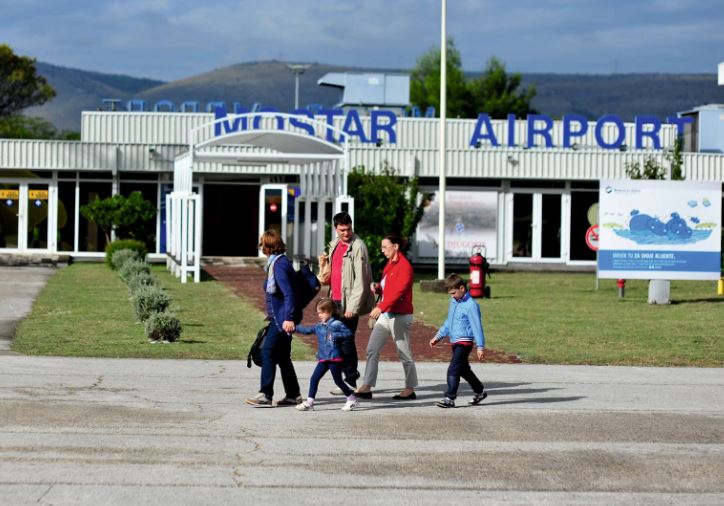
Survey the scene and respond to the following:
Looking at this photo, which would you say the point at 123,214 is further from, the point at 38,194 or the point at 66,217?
the point at 38,194

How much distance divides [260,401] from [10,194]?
3197 cm

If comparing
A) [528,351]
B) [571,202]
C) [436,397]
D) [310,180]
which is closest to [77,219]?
[310,180]

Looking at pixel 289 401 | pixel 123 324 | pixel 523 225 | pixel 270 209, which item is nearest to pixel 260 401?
pixel 289 401

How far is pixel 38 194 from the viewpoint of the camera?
41.6 m

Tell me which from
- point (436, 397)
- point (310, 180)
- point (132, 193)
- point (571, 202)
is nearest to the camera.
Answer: point (436, 397)

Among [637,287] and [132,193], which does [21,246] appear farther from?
[637,287]

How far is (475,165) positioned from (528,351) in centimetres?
2511

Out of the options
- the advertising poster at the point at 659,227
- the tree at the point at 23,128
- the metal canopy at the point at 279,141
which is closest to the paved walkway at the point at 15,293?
the metal canopy at the point at 279,141

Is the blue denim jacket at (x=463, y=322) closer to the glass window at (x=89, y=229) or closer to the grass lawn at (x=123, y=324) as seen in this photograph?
the grass lawn at (x=123, y=324)

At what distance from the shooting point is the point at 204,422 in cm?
1073

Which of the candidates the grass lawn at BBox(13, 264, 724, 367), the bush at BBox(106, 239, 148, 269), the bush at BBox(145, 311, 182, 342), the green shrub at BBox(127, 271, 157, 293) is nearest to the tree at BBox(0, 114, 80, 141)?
the bush at BBox(106, 239, 148, 269)

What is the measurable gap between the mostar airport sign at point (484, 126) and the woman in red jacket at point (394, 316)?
30545 mm

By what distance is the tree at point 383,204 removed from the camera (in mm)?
33094

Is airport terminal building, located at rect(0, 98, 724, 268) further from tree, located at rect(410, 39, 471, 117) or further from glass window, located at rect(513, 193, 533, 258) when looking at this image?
tree, located at rect(410, 39, 471, 117)
